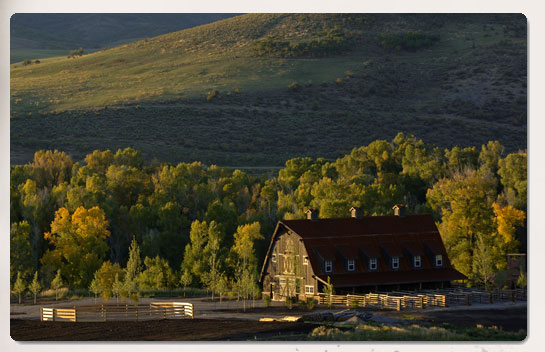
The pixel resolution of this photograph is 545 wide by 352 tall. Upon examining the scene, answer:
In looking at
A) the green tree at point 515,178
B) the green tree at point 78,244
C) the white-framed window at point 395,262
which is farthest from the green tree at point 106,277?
the green tree at point 515,178

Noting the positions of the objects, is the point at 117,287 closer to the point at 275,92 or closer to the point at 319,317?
the point at 319,317

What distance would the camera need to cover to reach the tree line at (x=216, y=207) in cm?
4666

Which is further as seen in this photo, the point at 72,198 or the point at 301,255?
the point at 72,198

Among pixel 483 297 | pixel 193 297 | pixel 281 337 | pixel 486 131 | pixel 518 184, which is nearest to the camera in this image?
pixel 281 337

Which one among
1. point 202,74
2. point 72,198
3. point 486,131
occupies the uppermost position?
point 202,74

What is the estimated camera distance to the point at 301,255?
4372cm

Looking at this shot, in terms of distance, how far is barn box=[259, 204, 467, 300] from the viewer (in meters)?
43.2

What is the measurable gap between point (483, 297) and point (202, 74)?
29.9 meters

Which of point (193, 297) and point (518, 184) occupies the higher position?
point (518, 184)

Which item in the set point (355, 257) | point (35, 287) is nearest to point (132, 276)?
point (35, 287)

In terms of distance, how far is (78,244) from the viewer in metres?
49.8

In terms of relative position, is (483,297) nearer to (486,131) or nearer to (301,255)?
(301,255)

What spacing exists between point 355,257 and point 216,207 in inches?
434
